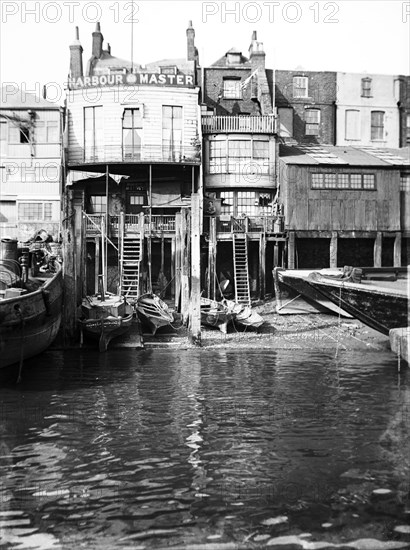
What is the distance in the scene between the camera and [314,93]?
4984 centimetres

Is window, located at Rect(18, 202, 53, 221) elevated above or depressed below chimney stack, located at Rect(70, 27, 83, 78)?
below

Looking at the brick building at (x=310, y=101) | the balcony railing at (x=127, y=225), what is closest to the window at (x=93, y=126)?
the balcony railing at (x=127, y=225)

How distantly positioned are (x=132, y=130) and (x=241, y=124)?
20.8ft

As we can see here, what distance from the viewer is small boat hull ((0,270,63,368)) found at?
62.7 ft

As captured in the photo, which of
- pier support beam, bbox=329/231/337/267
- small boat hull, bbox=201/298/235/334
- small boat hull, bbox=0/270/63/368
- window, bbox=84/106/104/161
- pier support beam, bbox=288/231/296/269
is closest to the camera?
small boat hull, bbox=0/270/63/368

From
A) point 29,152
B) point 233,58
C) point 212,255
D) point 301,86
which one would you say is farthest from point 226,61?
point 212,255

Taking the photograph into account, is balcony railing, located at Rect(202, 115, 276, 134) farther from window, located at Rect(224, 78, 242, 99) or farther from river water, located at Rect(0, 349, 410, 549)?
river water, located at Rect(0, 349, 410, 549)

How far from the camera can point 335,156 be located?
37.5 m

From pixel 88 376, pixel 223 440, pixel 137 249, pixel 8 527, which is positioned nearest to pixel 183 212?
pixel 137 249

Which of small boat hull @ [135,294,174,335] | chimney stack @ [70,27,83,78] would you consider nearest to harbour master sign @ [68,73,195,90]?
chimney stack @ [70,27,83,78]

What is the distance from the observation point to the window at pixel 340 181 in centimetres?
3519

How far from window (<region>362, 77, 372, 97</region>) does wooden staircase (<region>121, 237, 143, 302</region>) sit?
25.6 m

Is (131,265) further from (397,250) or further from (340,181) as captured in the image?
(397,250)

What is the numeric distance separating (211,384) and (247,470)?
7.48 m
